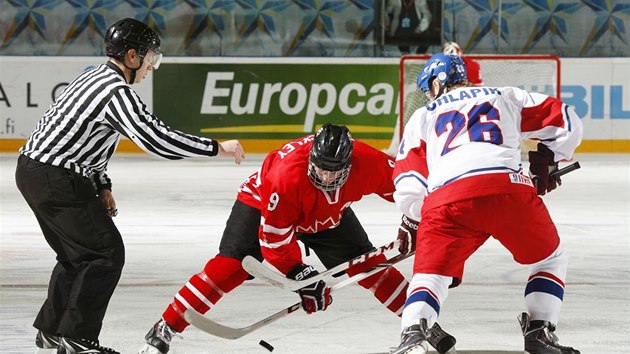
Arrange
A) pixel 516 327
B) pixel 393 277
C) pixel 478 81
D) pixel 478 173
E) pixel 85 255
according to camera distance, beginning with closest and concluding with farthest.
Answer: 1. pixel 478 173
2. pixel 85 255
3. pixel 393 277
4. pixel 516 327
5. pixel 478 81

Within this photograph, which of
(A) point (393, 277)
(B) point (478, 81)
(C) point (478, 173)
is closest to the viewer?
(C) point (478, 173)

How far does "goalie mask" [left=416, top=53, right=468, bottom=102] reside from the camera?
364cm

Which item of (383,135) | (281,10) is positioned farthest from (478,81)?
(281,10)

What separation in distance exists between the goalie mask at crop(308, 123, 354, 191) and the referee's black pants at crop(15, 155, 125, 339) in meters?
0.64

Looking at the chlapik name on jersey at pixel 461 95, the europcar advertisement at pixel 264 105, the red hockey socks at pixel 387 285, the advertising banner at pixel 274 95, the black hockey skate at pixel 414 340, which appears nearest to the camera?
the black hockey skate at pixel 414 340

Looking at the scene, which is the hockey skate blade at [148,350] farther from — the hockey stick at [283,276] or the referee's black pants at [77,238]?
the hockey stick at [283,276]

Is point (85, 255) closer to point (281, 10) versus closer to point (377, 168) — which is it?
point (377, 168)

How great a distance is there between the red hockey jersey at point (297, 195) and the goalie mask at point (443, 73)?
11.8 inches

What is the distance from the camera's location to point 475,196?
133 inches

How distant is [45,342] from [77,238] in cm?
36

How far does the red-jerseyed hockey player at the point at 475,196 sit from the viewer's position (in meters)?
3.36

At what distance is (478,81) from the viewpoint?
864cm

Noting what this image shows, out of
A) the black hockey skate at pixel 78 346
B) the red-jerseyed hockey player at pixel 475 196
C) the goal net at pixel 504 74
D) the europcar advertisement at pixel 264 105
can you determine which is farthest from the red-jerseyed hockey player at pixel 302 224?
the europcar advertisement at pixel 264 105

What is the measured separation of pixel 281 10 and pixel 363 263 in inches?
333
